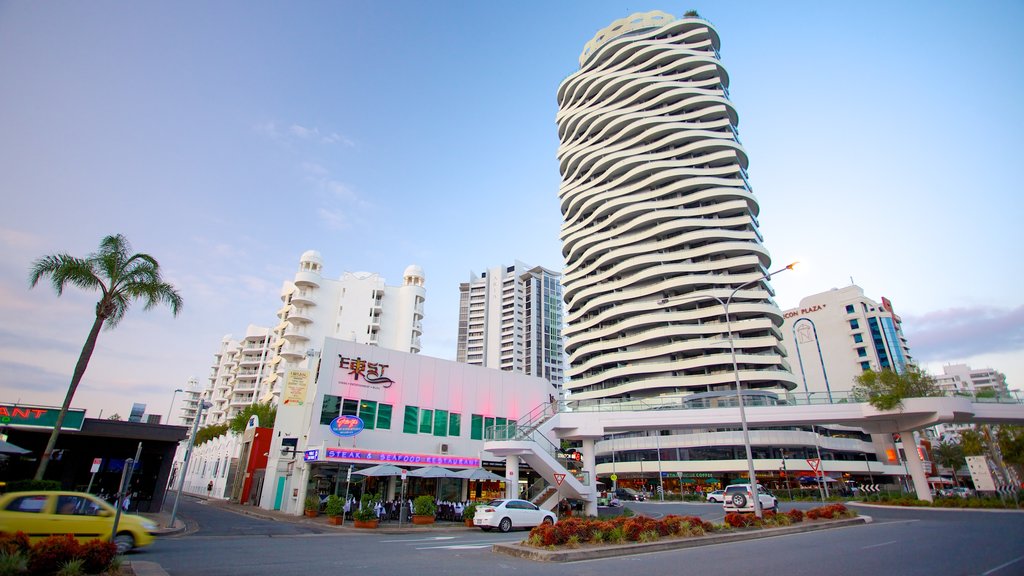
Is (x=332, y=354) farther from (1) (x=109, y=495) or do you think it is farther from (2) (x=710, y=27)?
(2) (x=710, y=27)

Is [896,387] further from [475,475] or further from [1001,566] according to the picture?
[1001,566]

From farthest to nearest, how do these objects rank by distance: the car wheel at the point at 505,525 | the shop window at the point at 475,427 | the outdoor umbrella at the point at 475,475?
the shop window at the point at 475,427, the outdoor umbrella at the point at 475,475, the car wheel at the point at 505,525

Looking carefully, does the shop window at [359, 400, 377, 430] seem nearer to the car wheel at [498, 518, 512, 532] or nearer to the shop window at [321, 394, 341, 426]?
the shop window at [321, 394, 341, 426]

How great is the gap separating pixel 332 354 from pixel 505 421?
1406cm

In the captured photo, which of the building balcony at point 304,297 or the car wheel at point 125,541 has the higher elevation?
the building balcony at point 304,297

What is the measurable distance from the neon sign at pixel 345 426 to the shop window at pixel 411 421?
381cm

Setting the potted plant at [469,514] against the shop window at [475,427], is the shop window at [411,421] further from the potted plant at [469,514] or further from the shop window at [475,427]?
the potted plant at [469,514]

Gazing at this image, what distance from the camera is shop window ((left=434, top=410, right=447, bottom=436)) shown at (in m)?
34.4

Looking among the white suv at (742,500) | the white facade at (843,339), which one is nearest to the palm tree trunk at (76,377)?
the white suv at (742,500)

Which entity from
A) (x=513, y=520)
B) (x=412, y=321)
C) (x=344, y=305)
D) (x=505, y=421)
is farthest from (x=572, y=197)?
(x=513, y=520)

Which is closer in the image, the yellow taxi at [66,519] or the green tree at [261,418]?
the yellow taxi at [66,519]

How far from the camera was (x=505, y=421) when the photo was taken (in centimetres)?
3809

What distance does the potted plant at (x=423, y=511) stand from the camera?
92.0ft

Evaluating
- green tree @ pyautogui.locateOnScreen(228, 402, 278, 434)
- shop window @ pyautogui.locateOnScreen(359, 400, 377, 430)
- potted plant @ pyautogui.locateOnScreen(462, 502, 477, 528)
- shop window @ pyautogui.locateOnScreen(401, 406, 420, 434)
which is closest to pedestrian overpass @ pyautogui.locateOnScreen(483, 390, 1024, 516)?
potted plant @ pyautogui.locateOnScreen(462, 502, 477, 528)
